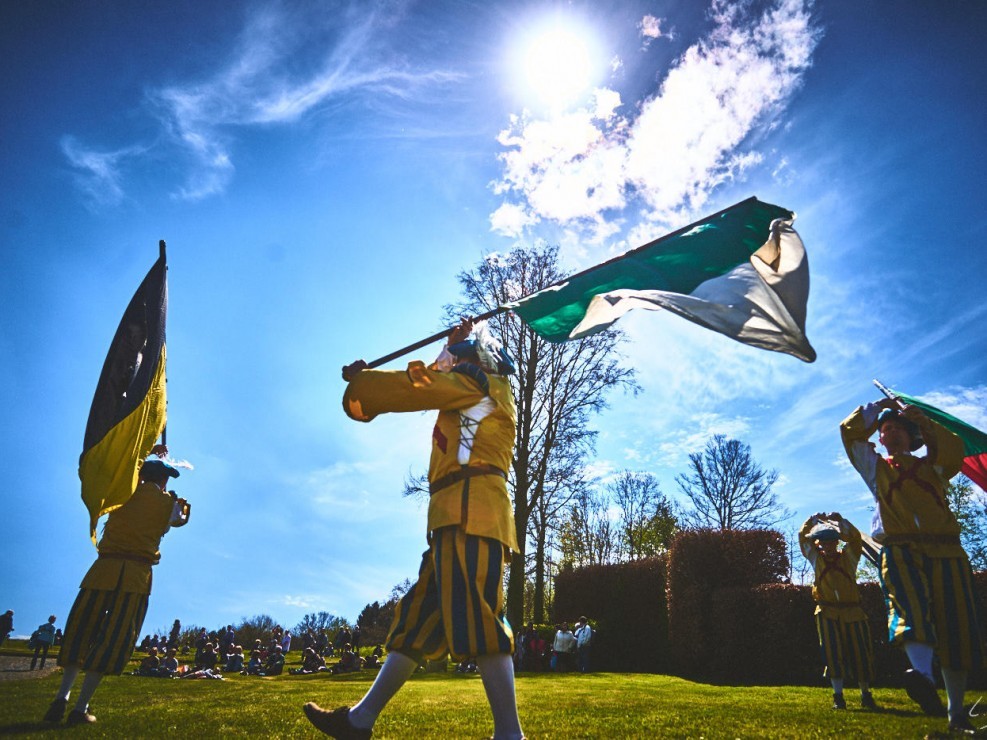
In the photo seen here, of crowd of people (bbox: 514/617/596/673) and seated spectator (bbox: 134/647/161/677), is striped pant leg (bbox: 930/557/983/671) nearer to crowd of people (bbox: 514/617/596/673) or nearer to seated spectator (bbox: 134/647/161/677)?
crowd of people (bbox: 514/617/596/673)

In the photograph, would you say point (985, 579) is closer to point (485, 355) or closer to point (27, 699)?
point (485, 355)

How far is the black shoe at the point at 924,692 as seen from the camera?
4.36 m

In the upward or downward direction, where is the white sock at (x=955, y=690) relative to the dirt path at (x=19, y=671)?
upward

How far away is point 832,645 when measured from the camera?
22.9 feet

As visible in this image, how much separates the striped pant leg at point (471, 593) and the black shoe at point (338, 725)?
63cm

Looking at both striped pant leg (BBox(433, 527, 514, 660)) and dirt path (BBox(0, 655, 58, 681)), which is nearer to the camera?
striped pant leg (BBox(433, 527, 514, 660))

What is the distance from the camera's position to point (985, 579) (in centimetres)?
1191

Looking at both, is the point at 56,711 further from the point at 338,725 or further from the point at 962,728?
the point at 962,728

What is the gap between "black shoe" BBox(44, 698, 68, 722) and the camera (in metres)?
4.09

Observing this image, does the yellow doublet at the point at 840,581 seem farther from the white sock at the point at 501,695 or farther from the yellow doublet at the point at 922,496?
the white sock at the point at 501,695

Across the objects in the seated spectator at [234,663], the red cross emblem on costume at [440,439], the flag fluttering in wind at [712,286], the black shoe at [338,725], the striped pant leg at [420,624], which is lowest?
the seated spectator at [234,663]

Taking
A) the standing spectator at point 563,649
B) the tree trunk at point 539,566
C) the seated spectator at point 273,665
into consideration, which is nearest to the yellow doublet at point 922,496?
the standing spectator at point 563,649

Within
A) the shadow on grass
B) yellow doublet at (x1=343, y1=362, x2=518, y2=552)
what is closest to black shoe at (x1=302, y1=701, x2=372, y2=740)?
yellow doublet at (x1=343, y1=362, x2=518, y2=552)

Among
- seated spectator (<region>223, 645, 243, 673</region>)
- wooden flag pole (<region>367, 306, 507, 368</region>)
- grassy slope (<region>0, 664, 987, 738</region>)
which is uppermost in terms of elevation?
wooden flag pole (<region>367, 306, 507, 368</region>)
